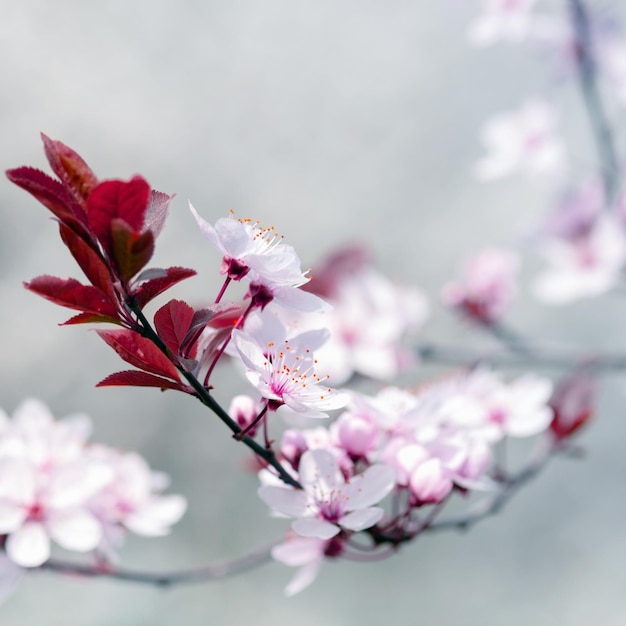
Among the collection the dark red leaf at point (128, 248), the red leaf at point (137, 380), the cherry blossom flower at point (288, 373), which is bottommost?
the cherry blossom flower at point (288, 373)

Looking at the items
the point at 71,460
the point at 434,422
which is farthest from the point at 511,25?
the point at 71,460

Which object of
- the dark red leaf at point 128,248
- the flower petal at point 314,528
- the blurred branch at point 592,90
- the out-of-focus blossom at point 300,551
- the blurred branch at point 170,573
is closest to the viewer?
the dark red leaf at point 128,248

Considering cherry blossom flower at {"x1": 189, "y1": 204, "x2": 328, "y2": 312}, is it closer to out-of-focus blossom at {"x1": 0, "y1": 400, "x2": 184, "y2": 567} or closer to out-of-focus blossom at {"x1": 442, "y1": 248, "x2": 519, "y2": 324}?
out-of-focus blossom at {"x1": 0, "y1": 400, "x2": 184, "y2": 567}

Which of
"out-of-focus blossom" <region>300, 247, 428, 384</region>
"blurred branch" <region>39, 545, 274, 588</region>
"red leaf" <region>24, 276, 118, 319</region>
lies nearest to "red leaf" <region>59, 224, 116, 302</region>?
"red leaf" <region>24, 276, 118, 319</region>

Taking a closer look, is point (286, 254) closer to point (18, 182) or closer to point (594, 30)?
point (18, 182)

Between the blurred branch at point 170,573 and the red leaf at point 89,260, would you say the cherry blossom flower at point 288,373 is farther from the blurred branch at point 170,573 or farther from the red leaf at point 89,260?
the blurred branch at point 170,573

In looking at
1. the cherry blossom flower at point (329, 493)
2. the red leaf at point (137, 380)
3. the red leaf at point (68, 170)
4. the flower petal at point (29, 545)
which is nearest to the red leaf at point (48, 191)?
the red leaf at point (68, 170)
